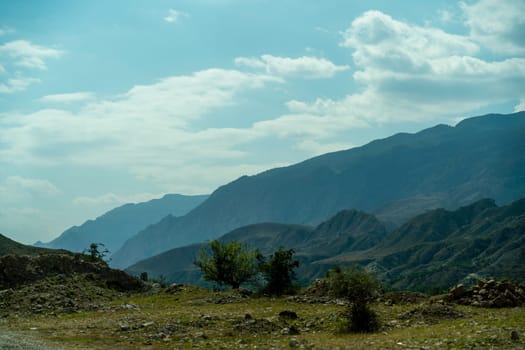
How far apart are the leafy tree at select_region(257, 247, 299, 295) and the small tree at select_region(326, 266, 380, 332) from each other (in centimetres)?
1825

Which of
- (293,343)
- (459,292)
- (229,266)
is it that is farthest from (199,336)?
(229,266)

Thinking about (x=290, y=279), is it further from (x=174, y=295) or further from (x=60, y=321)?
(x=60, y=321)

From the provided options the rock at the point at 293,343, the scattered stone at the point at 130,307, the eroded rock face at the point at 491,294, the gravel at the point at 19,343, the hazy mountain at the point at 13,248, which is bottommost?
the eroded rock face at the point at 491,294

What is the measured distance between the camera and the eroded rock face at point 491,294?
32.4m

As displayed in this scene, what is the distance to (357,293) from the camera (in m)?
29.4

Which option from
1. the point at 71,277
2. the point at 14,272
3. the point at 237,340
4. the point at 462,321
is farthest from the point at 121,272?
the point at 462,321

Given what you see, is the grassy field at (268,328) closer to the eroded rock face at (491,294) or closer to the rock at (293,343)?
the rock at (293,343)

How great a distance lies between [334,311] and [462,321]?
8.78 metres

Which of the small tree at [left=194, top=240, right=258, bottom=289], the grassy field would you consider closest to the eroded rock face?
the grassy field

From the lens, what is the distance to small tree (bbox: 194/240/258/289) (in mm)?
58812

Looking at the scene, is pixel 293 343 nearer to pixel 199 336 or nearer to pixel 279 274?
pixel 199 336

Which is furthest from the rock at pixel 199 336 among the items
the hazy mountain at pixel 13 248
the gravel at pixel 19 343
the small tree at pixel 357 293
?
the hazy mountain at pixel 13 248

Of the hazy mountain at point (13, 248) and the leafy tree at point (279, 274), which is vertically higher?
the hazy mountain at point (13, 248)

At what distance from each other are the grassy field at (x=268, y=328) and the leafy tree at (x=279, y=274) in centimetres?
987
